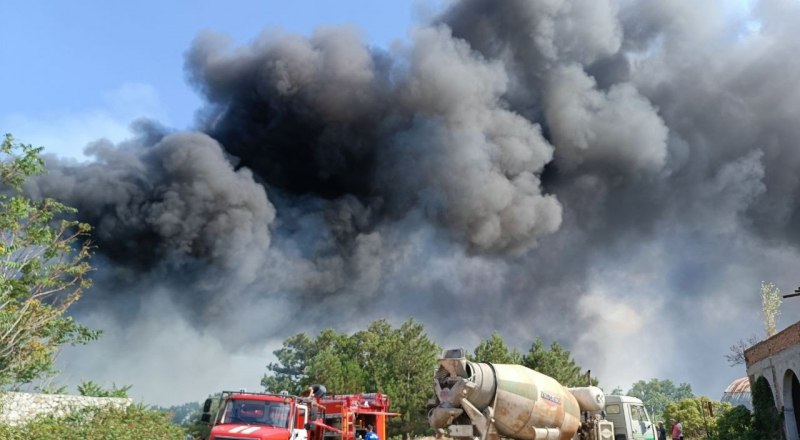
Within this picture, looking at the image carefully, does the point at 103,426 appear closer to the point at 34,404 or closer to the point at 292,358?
the point at 34,404

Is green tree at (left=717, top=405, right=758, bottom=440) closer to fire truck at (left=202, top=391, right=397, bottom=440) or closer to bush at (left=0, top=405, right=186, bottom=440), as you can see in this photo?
fire truck at (left=202, top=391, right=397, bottom=440)

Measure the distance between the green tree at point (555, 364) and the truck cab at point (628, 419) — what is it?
18.0 metres

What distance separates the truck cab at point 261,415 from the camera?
13.6 m

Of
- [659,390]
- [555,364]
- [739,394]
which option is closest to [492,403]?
[555,364]

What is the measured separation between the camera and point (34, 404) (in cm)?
1831

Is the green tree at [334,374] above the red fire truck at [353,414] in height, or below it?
above

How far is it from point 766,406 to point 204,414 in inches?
845

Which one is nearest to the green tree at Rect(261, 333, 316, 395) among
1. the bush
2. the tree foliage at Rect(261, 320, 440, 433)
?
the tree foliage at Rect(261, 320, 440, 433)

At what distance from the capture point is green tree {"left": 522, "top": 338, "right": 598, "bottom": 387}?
37906 millimetres

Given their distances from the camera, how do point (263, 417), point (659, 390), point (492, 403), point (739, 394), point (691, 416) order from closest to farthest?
point (492, 403) < point (263, 417) < point (691, 416) < point (739, 394) < point (659, 390)

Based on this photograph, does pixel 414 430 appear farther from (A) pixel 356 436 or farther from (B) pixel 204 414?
(B) pixel 204 414

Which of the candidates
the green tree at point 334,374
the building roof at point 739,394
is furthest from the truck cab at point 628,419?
the building roof at point 739,394

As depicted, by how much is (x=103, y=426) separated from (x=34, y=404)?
2303 millimetres

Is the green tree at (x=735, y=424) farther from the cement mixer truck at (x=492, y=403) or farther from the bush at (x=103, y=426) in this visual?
the bush at (x=103, y=426)
